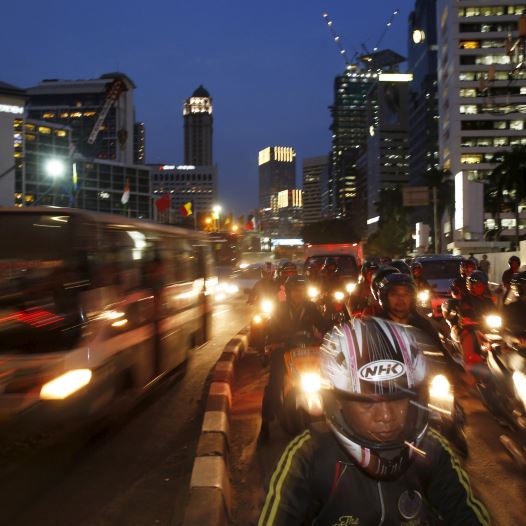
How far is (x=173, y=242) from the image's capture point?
10625mm

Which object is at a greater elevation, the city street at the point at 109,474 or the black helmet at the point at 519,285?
the black helmet at the point at 519,285

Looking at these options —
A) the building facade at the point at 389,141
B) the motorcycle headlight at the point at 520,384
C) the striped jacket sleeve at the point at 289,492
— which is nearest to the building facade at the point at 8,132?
the motorcycle headlight at the point at 520,384

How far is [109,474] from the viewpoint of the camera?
19.0 ft

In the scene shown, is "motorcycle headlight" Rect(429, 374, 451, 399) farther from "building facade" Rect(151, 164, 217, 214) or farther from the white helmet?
"building facade" Rect(151, 164, 217, 214)

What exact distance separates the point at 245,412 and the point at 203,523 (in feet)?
12.8

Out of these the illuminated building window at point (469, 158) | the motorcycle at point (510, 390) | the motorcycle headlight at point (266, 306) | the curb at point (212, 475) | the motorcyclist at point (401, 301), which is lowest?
the curb at point (212, 475)

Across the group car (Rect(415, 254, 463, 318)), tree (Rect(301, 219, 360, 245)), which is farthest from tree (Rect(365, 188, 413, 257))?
car (Rect(415, 254, 463, 318))

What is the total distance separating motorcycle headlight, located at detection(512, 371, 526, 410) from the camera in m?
5.21

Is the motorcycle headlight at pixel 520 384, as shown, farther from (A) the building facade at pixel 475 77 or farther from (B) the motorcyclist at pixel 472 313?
(A) the building facade at pixel 475 77

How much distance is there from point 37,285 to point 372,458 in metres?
5.19

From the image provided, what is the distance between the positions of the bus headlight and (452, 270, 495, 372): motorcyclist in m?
4.44

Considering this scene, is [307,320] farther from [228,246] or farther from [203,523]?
[228,246]

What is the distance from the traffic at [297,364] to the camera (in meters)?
2.03

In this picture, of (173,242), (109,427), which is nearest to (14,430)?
(109,427)
